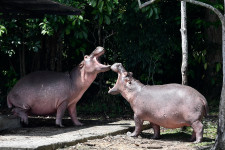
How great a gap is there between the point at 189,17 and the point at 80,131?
5.62 meters

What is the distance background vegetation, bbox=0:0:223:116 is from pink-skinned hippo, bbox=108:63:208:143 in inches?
91.1

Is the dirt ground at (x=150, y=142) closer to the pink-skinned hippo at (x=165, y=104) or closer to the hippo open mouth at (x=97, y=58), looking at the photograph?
the pink-skinned hippo at (x=165, y=104)

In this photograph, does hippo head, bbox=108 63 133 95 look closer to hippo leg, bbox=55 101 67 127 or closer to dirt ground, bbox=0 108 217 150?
dirt ground, bbox=0 108 217 150

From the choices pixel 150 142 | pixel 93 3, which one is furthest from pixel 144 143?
pixel 93 3

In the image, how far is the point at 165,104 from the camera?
7305mm

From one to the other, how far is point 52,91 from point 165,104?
7.26 ft

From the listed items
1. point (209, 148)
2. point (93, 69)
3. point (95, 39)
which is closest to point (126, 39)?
point (95, 39)

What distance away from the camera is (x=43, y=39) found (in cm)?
1110

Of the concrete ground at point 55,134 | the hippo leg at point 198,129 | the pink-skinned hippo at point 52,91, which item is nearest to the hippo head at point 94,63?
the pink-skinned hippo at point 52,91

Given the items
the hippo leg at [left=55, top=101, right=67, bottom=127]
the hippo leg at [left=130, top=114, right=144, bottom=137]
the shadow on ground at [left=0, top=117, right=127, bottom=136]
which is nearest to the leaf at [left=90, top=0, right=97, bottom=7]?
the hippo leg at [left=55, top=101, right=67, bottom=127]

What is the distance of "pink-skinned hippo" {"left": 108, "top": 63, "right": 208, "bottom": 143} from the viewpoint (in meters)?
7.06

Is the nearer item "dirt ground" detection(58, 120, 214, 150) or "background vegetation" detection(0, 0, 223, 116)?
"dirt ground" detection(58, 120, 214, 150)

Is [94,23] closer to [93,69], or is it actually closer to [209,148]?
[93,69]

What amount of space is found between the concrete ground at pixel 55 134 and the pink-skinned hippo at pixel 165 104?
624 mm
